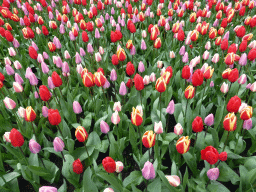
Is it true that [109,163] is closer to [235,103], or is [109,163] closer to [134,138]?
[134,138]

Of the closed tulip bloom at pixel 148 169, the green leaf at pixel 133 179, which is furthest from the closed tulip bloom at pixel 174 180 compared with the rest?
the green leaf at pixel 133 179

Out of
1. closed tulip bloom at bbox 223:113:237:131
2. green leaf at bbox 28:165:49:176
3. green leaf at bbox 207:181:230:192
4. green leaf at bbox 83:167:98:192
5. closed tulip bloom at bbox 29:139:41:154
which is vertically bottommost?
green leaf at bbox 207:181:230:192

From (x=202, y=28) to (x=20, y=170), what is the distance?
3.11 m

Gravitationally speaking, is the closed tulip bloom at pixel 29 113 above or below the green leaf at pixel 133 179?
above

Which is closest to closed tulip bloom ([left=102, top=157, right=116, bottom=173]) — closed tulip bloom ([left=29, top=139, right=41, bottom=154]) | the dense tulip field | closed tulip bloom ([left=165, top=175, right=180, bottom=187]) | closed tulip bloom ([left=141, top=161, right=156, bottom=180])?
the dense tulip field

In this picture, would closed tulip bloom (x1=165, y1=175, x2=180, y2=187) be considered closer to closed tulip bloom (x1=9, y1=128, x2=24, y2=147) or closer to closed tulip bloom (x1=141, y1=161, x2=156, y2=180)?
closed tulip bloom (x1=141, y1=161, x2=156, y2=180)

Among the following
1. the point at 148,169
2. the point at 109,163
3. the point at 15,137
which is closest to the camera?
the point at 109,163

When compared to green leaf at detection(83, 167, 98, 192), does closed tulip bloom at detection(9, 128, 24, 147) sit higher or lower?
higher

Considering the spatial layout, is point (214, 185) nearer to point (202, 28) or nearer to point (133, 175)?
point (133, 175)

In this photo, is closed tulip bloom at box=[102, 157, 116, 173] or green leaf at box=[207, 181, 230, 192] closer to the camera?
closed tulip bloom at box=[102, 157, 116, 173]

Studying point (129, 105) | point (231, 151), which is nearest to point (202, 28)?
point (129, 105)

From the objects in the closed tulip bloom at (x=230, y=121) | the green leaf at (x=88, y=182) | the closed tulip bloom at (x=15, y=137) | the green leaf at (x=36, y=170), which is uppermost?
the closed tulip bloom at (x=230, y=121)

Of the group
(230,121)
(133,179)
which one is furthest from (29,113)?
(230,121)

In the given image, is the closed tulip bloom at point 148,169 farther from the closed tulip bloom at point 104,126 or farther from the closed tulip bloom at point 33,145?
the closed tulip bloom at point 33,145
